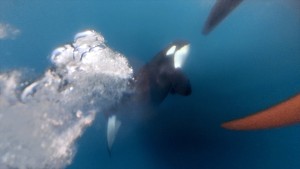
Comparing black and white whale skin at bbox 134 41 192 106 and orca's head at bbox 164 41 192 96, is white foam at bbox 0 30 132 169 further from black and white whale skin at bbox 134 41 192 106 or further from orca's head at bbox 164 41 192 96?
orca's head at bbox 164 41 192 96

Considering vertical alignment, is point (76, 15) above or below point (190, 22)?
above

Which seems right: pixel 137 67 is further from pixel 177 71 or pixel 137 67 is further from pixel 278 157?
pixel 278 157

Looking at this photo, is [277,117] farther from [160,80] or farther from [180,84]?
[160,80]

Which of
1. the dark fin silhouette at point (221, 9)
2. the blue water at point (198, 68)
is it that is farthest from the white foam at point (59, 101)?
the dark fin silhouette at point (221, 9)

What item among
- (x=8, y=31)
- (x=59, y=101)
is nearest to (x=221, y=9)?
(x=59, y=101)

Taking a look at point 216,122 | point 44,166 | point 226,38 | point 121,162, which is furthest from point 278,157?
point 44,166

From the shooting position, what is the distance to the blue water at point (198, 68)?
5137 millimetres

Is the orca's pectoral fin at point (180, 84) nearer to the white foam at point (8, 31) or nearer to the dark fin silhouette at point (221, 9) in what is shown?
the dark fin silhouette at point (221, 9)

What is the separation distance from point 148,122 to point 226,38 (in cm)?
193

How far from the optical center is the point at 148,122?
201 inches

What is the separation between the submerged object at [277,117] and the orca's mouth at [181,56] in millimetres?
1796

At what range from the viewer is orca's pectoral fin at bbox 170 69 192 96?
4.77 meters

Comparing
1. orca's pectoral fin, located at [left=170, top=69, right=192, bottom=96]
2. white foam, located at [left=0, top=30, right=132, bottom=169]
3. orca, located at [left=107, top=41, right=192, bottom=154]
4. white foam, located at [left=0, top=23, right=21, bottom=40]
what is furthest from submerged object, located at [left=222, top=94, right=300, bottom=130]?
white foam, located at [left=0, top=23, right=21, bottom=40]

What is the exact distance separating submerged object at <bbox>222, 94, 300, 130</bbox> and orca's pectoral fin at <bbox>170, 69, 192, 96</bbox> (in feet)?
4.57
